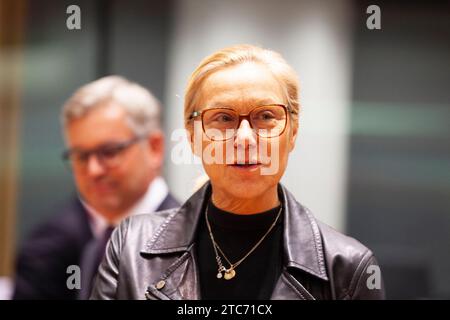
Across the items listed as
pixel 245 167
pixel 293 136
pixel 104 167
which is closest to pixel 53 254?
pixel 104 167

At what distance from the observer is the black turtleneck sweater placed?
151 centimetres

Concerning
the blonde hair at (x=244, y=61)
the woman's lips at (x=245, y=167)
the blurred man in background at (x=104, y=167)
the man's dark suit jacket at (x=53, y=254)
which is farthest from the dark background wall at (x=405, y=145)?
the man's dark suit jacket at (x=53, y=254)

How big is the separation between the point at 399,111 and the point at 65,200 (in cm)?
107

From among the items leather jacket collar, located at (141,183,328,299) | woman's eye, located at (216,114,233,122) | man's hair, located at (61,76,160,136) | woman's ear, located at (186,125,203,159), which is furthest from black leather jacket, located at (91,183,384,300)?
man's hair, located at (61,76,160,136)

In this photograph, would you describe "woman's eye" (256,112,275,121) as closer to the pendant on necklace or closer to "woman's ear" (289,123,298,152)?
"woman's ear" (289,123,298,152)

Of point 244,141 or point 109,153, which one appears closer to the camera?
point 244,141

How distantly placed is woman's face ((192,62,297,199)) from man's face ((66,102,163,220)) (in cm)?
31

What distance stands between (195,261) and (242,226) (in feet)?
0.51

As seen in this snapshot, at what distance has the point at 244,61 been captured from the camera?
148 centimetres

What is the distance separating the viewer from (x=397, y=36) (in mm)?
1783

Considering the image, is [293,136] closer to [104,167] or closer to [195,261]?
[195,261]
